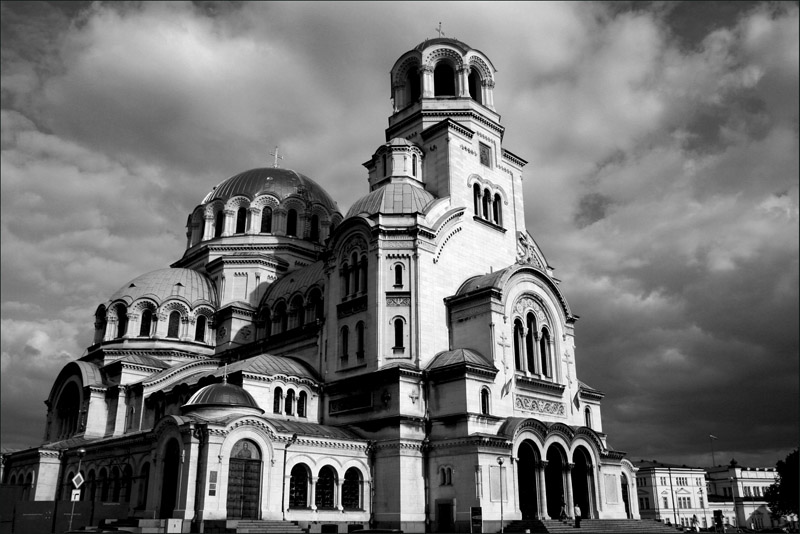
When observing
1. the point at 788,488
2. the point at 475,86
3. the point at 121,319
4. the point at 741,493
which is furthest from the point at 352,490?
the point at 741,493

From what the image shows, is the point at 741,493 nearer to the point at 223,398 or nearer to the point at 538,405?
the point at 538,405

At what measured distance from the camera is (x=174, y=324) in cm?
5172

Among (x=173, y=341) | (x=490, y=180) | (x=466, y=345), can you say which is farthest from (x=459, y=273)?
(x=173, y=341)

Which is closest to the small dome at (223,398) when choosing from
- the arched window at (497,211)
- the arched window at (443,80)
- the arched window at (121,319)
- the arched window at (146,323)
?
the arched window at (497,211)

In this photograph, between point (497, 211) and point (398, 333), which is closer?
point (398, 333)

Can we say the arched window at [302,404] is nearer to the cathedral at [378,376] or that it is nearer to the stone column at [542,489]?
the cathedral at [378,376]

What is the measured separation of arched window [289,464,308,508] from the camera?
32.9m

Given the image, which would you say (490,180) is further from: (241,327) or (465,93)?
(241,327)

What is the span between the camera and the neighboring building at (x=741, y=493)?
10475 centimetres

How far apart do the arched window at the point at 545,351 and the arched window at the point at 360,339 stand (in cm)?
1001

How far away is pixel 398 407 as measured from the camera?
35.3 metres

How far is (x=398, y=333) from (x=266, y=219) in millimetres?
23142

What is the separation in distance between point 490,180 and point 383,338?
44.3ft

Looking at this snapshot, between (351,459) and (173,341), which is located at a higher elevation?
(173,341)
